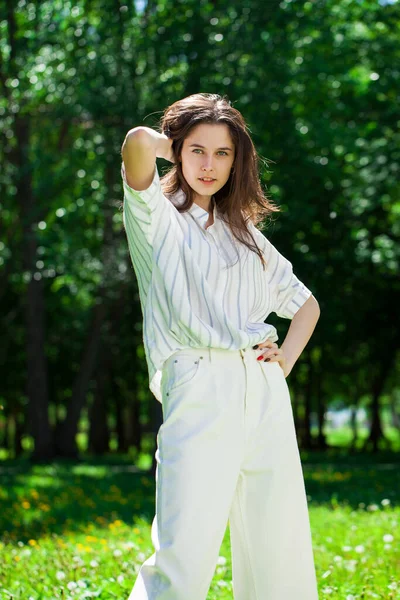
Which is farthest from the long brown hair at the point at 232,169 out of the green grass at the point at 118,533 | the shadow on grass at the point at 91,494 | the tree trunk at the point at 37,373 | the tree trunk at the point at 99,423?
the tree trunk at the point at 99,423

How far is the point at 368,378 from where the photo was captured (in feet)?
102

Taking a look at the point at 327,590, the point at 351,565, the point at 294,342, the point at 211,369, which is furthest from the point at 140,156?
the point at 351,565

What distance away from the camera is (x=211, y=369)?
3.10m

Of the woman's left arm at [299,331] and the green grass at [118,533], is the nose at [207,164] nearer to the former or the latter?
the woman's left arm at [299,331]

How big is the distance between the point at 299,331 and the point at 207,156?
0.76 metres

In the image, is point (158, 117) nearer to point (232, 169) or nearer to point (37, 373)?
point (37, 373)

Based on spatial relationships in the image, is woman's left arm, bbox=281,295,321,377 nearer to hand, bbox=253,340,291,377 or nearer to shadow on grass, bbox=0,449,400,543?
hand, bbox=253,340,291,377

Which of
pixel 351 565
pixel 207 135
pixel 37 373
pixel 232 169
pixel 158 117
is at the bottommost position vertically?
pixel 37 373

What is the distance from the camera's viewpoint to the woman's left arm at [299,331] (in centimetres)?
343

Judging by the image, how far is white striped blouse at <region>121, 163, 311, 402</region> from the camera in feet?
10.2

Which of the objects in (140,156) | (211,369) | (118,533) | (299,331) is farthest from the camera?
(118,533)

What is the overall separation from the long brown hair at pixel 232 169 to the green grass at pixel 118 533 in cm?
205

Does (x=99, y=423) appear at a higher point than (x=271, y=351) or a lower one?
lower

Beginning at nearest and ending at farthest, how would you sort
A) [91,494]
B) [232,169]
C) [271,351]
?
[271,351], [232,169], [91,494]
